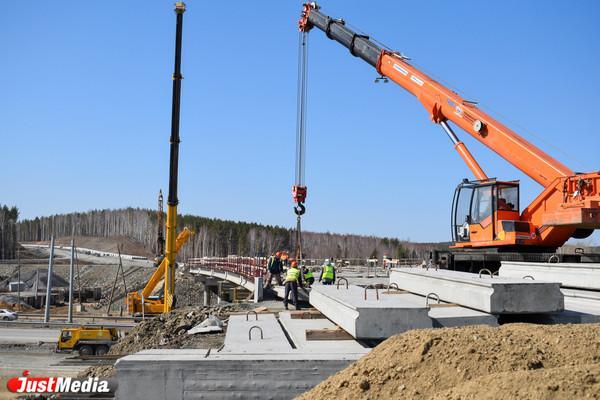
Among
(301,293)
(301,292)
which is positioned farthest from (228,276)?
(301,293)

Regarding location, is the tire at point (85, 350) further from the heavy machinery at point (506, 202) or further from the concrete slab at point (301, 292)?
the heavy machinery at point (506, 202)

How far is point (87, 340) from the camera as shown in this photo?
22.0 meters

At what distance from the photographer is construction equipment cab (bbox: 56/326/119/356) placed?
21219mm

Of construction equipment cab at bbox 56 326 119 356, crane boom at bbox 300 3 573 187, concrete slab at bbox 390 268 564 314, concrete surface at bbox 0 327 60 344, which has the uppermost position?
crane boom at bbox 300 3 573 187

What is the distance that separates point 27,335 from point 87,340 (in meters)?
6.15

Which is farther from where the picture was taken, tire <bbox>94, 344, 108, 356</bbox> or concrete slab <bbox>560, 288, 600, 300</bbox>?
tire <bbox>94, 344, 108, 356</bbox>

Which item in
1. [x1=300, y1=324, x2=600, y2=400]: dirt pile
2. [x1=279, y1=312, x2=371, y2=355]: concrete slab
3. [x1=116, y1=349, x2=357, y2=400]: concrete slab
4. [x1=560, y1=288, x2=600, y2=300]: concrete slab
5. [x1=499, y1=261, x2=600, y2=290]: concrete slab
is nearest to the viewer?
[x1=300, y1=324, x2=600, y2=400]: dirt pile

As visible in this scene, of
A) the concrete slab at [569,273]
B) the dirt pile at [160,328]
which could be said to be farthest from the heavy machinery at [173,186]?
the concrete slab at [569,273]

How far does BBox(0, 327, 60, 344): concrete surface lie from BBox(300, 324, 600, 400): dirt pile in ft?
75.6

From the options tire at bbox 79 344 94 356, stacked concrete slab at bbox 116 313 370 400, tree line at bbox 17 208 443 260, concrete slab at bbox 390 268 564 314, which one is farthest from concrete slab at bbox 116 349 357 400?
tree line at bbox 17 208 443 260

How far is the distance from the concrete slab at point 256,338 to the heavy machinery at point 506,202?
672 cm

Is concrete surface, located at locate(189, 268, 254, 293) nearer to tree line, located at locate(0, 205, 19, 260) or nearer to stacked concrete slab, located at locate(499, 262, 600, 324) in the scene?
stacked concrete slab, located at locate(499, 262, 600, 324)

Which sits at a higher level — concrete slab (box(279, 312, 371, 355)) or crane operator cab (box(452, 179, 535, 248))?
crane operator cab (box(452, 179, 535, 248))

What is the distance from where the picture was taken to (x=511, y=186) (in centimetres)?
1352
